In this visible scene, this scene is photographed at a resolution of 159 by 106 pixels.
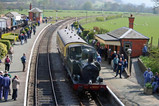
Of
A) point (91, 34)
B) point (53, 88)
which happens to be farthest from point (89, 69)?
point (91, 34)

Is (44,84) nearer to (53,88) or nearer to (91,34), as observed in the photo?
(53,88)

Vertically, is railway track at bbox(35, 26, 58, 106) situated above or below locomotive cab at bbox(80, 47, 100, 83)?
below

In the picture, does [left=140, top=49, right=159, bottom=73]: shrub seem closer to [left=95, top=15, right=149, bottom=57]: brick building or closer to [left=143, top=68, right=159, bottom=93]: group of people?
[left=143, top=68, right=159, bottom=93]: group of people

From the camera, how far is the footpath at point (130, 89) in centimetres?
1546

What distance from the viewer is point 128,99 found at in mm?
15898

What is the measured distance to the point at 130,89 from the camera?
705 inches

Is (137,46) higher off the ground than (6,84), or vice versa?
(137,46)

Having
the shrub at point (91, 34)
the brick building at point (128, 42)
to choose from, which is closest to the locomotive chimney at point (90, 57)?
the brick building at point (128, 42)

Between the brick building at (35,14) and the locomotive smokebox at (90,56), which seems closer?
the locomotive smokebox at (90,56)

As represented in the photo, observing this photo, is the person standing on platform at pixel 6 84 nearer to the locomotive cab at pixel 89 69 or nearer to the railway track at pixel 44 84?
the railway track at pixel 44 84

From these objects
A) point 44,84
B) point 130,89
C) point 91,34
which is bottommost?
point 44,84

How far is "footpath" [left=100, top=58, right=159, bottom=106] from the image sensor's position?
15461 mm

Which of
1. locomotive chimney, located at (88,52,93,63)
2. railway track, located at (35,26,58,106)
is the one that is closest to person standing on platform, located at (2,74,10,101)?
railway track, located at (35,26,58,106)

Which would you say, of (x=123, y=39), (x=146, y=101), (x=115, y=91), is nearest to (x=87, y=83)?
(x=115, y=91)
